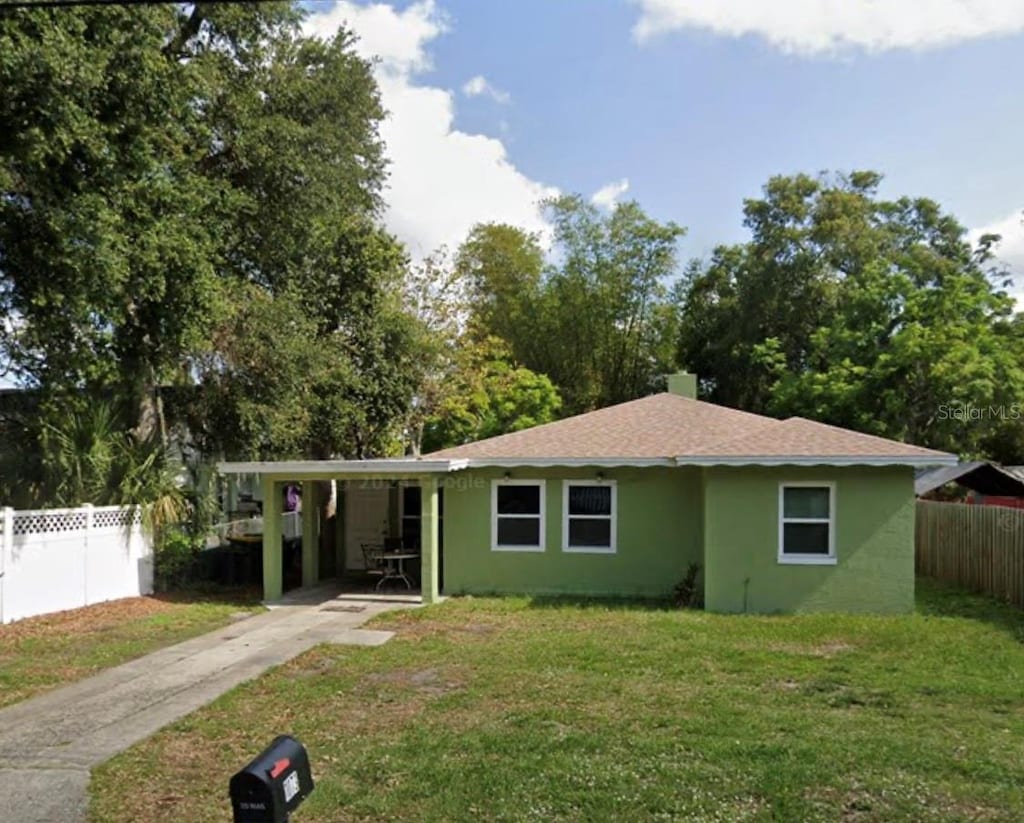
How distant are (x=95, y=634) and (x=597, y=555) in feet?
24.8

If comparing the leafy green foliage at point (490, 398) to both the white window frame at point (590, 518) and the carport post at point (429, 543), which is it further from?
the carport post at point (429, 543)

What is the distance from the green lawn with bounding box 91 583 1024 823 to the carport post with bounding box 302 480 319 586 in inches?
230

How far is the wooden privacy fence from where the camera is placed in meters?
13.1

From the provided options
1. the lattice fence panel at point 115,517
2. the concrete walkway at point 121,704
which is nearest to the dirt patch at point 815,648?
the concrete walkway at point 121,704

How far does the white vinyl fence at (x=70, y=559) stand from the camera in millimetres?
11656

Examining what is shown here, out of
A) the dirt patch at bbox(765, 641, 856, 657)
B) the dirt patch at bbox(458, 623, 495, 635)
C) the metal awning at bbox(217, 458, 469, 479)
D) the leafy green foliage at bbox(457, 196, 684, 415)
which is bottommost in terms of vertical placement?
the dirt patch at bbox(458, 623, 495, 635)

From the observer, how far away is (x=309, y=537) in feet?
53.2

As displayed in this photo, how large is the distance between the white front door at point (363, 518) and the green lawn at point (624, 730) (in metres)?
7.65

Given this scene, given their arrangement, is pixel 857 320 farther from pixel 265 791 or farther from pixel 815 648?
pixel 265 791

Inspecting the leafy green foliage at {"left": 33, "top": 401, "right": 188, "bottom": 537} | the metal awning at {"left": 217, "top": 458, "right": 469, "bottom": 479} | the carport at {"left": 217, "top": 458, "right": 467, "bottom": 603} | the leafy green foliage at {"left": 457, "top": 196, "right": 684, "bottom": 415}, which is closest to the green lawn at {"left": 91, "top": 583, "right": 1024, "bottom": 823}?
the carport at {"left": 217, "top": 458, "right": 467, "bottom": 603}

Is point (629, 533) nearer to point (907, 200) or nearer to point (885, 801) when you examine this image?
point (885, 801)

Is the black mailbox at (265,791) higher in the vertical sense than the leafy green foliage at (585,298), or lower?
lower

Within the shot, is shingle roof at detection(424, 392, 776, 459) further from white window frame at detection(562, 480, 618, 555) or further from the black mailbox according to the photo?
the black mailbox

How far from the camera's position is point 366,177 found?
19.6 meters
